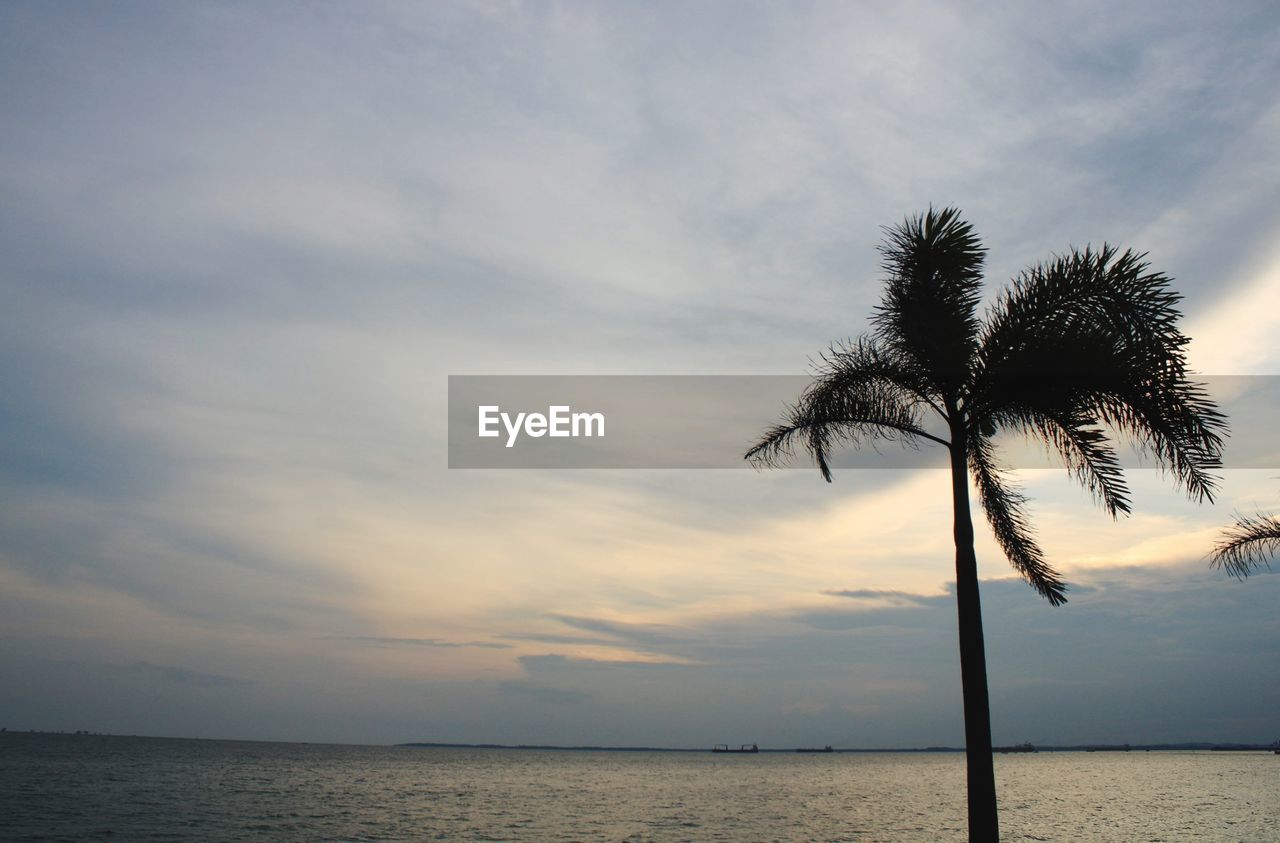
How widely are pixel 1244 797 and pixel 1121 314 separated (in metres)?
68.6

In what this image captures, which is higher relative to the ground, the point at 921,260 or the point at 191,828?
the point at 921,260

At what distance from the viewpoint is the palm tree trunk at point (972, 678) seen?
13469 mm

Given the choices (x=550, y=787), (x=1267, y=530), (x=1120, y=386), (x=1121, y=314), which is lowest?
(x=550, y=787)

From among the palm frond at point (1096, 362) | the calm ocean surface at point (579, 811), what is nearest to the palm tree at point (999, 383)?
the palm frond at point (1096, 362)

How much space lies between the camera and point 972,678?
45.6 ft

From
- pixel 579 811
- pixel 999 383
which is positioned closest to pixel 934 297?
pixel 999 383

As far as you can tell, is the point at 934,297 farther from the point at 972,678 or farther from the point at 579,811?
the point at 579,811

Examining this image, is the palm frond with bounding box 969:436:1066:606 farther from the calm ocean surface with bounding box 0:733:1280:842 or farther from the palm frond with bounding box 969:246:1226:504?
the calm ocean surface with bounding box 0:733:1280:842

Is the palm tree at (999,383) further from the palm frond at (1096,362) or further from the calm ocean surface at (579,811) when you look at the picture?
the calm ocean surface at (579,811)

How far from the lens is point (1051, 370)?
556 inches

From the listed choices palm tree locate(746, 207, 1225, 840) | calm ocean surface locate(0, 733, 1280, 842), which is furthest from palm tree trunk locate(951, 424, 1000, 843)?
calm ocean surface locate(0, 733, 1280, 842)

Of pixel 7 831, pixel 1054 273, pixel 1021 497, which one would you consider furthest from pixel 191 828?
pixel 1054 273

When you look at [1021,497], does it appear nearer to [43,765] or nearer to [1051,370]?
[1051,370]

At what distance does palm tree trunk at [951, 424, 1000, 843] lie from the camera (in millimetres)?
13469
